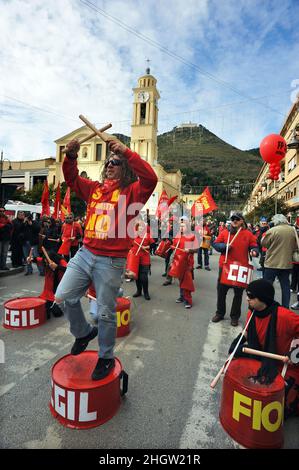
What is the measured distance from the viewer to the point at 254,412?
2078 mm

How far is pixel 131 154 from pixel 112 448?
2.26 m

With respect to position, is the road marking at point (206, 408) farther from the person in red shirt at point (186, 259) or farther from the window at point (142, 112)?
the window at point (142, 112)

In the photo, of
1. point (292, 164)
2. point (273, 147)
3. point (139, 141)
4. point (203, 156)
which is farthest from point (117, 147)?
point (203, 156)

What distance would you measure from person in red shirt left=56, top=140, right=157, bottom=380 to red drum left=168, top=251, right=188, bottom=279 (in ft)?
11.9

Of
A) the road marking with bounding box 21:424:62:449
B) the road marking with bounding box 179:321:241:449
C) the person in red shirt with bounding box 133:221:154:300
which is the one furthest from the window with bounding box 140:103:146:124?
the road marking with bounding box 21:424:62:449

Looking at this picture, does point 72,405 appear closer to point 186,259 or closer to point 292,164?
point 186,259

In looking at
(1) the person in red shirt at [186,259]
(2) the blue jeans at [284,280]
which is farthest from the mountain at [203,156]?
(2) the blue jeans at [284,280]

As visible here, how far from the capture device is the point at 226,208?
5650cm

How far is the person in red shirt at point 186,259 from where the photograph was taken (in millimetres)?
5834

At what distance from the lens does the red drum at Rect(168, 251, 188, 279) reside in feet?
19.7

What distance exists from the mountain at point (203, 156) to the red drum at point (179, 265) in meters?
82.2

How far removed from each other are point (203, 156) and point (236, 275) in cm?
10828

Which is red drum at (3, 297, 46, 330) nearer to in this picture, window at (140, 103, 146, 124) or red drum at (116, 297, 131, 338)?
red drum at (116, 297, 131, 338)
